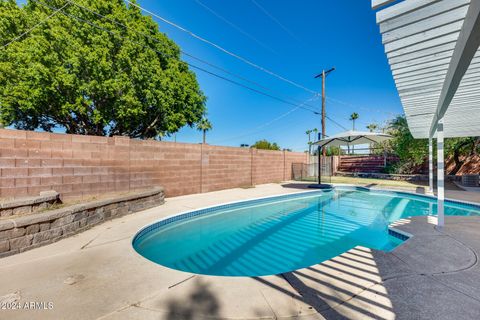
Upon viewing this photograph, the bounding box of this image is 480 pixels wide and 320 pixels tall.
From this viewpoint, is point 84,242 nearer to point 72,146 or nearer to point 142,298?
point 142,298

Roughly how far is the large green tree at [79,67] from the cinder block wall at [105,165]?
15.4 feet

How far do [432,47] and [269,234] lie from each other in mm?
4330

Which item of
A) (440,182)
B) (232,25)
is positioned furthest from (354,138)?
(232,25)

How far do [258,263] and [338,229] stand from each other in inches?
108

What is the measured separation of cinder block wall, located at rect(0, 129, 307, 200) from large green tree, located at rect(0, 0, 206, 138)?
15.4 feet

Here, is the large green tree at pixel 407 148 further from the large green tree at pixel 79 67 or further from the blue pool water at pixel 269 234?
the large green tree at pixel 79 67

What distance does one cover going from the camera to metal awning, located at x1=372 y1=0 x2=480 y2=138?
190 centimetres

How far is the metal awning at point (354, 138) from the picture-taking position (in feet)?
30.2

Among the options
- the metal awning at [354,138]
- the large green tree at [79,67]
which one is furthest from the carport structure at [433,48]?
the large green tree at [79,67]

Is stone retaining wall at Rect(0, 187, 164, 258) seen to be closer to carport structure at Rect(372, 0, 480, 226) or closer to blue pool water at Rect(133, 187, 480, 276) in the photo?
blue pool water at Rect(133, 187, 480, 276)

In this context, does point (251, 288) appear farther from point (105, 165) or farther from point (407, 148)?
point (407, 148)

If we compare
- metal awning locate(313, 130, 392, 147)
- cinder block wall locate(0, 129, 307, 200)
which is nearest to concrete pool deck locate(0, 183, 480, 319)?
cinder block wall locate(0, 129, 307, 200)

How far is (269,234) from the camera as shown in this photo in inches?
194

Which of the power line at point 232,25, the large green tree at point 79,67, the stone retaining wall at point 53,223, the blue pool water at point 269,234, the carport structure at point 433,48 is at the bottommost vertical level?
the blue pool water at point 269,234
